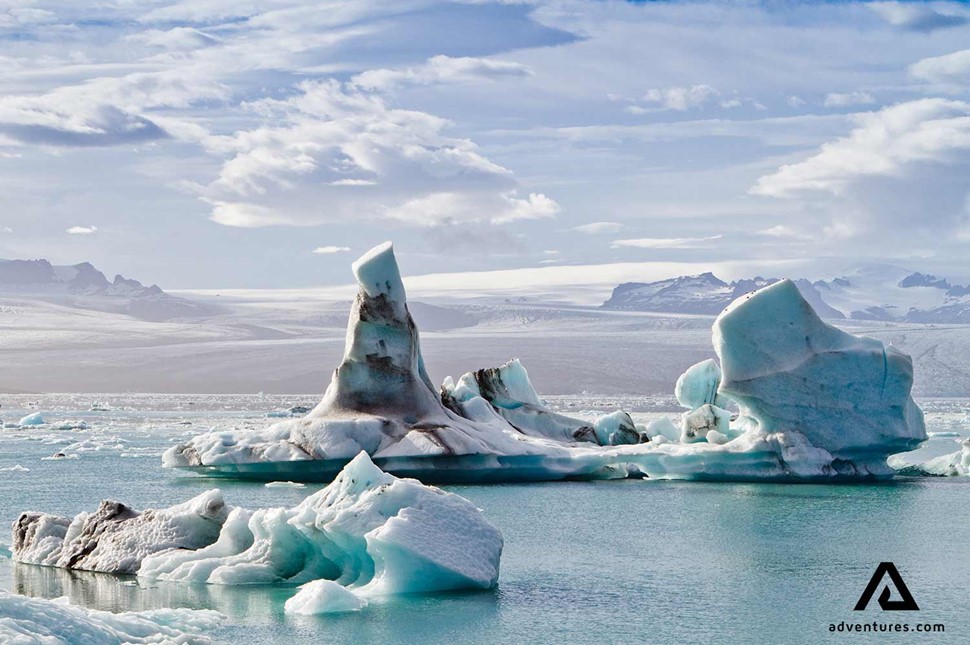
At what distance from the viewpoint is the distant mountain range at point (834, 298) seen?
158 m

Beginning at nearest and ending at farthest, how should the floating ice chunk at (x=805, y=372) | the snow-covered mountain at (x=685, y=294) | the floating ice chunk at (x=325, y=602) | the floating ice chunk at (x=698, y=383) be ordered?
the floating ice chunk at (x=325, y=602)
the floating ice chunk at (x=805, y=372)
the floating ice chunk at (x=698, y=383)
the snow-covered mountain at (x=685, y=294)

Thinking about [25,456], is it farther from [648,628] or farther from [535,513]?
[648,628]

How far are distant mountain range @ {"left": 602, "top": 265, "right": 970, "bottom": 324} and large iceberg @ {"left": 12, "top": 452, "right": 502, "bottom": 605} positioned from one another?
133m

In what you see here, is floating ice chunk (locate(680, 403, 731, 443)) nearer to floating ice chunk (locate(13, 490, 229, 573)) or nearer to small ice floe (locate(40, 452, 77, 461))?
small ice floe (locate(40, 452, 77, 461))

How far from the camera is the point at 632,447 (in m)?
20.3

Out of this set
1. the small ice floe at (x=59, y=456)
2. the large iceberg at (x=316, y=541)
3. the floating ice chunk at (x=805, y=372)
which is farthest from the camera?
the small ice floe at (x=59, y=456)

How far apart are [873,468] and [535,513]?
6372 millimetres

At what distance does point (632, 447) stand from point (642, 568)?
8.72m

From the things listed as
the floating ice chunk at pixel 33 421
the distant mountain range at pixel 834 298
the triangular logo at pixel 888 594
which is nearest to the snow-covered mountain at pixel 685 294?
the distant mountain range at pixel 834 298

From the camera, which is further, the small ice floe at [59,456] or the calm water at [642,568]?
the small ice floe at [59,456]

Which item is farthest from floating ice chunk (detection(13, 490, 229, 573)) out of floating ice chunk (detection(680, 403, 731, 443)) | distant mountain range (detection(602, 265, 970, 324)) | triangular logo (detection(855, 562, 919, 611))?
distant mountain range (detection(602, 265, 970, 324))

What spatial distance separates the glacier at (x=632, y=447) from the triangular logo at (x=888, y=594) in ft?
25.0

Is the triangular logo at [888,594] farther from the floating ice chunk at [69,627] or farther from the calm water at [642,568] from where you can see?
the floating ice chunk at [69,627]

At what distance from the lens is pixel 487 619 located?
360 inches
